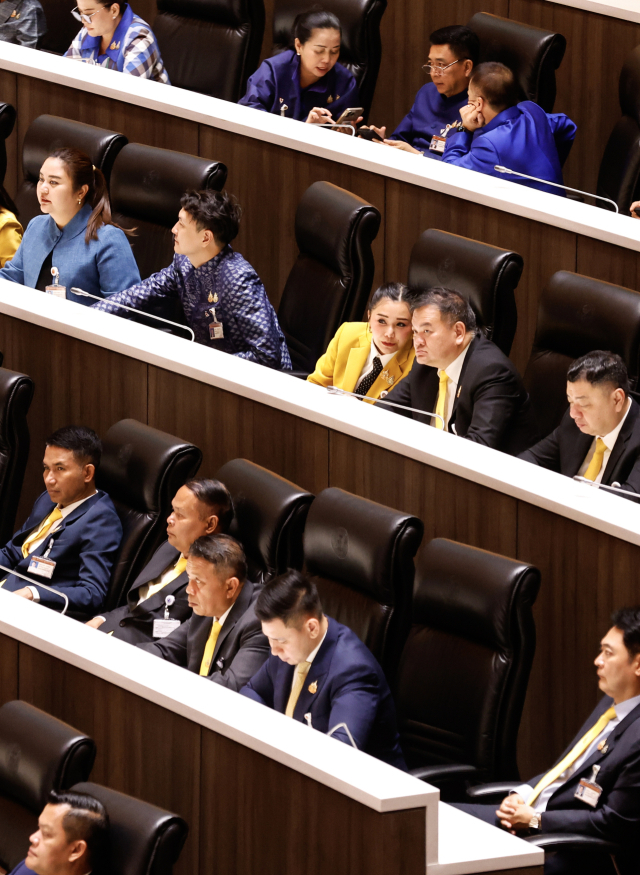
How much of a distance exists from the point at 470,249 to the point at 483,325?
0.12 meters

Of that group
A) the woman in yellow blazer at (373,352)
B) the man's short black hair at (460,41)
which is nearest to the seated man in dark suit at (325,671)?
the woman in yellow blazer at (373,352)

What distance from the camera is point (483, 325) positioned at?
93.5 inches

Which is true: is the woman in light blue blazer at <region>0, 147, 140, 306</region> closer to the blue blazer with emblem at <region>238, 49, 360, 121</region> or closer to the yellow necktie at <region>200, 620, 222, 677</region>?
the blue blazer with emblem at <region>238, 49, 360, 121</region>

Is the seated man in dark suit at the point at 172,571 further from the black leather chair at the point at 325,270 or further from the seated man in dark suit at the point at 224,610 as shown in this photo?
the black leather chair at the point at 325,270

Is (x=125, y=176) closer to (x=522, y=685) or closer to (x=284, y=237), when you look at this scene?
(x=284, y=237)

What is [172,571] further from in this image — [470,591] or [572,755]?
[572,755]

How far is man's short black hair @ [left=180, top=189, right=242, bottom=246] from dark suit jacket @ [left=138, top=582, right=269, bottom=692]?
0.77 m

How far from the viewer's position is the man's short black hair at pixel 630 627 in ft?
5.61

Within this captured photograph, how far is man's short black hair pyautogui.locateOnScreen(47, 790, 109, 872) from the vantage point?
1.48 meters

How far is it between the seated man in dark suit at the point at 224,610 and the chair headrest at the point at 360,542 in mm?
92

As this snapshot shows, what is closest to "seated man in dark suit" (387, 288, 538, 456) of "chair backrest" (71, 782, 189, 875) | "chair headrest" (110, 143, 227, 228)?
"chair headrest" (110, 143, 227, 228)

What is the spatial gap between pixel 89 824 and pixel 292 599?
420mm

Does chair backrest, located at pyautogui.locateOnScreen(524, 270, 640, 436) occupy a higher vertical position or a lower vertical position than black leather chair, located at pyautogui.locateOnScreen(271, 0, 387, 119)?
lower

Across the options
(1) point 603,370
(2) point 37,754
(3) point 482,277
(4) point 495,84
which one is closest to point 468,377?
(3) point 482,277
